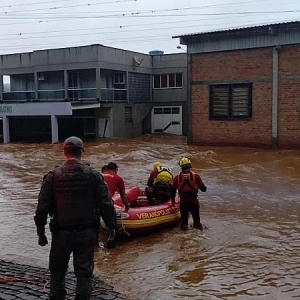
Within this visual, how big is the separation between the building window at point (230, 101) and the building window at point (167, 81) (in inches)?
490

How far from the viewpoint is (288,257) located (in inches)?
319

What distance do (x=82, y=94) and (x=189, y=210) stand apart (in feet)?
80.2

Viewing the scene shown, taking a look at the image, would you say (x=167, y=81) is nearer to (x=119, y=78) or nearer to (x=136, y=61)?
(x=136, y=61)

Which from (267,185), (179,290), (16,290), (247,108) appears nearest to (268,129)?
(247,108)

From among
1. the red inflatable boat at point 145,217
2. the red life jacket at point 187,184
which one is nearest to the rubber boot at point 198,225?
the red inflatable boat at point 145,217

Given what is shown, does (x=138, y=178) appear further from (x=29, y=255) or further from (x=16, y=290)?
(x=16, y=290)

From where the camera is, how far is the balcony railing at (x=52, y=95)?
33.8 meters

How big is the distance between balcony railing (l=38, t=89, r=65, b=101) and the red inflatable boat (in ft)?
80.5

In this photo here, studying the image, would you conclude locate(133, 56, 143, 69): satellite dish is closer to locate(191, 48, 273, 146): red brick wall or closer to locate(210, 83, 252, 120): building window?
locate(191, 48, 273, 146): red brick wall

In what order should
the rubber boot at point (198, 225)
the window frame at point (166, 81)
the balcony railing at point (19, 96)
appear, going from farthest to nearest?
the window frame at point (166, 81), the balcony railing at point (19, 96), the rubber boot at point (198, 225)

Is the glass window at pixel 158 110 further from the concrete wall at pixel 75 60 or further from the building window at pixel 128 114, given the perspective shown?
the building window at pixel 128 114

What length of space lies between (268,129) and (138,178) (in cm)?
784

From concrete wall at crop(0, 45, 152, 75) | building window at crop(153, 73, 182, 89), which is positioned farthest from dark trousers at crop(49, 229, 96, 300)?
building window at crop(153, 73, 182, 89)

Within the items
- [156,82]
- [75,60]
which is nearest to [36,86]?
[75,60]
